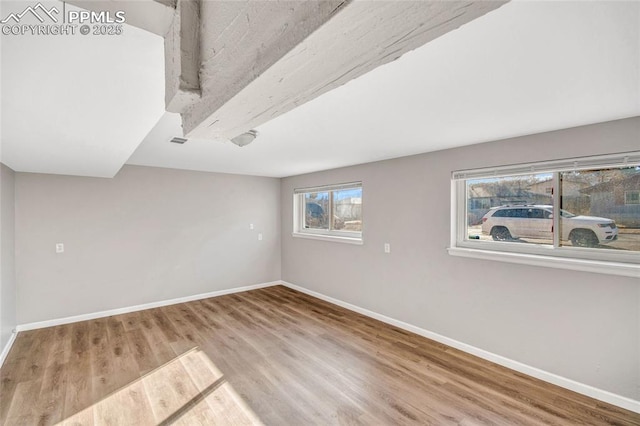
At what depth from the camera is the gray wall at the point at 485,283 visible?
2.24 m

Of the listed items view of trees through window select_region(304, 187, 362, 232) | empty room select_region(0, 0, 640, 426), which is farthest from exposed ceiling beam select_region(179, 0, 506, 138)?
view of trees through window select_region(304, 187, 362, 232)

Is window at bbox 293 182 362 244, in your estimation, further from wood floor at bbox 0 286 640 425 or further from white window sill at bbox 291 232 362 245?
wood floor at bbox 0 286 640 425

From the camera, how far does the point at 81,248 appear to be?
392 centimetres

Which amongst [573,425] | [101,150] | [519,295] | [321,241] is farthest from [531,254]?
[101,150]

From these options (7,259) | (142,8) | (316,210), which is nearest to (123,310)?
(7,259)

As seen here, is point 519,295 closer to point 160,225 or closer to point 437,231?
point 437,231

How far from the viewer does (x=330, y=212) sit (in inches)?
197

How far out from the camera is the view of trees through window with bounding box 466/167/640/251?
7.50 feet

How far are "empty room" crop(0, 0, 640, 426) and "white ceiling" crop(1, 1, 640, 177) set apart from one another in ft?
0.05

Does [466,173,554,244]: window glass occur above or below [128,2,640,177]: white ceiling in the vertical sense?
below

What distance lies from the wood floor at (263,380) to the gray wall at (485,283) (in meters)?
0.25

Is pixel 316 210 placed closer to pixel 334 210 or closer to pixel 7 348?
pixel 334 210

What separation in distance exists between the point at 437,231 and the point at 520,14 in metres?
2.48

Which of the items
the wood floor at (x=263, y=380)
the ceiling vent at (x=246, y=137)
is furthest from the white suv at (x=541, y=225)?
the ceiling vent at (x=246, y=137)
